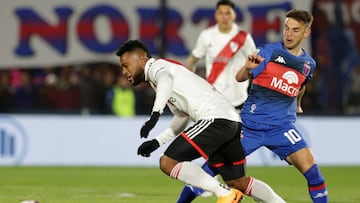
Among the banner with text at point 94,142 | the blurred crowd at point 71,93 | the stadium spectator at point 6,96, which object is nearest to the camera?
→ the banner with text at point 94,142

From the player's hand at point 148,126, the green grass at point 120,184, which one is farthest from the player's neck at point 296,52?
the green grass at point 120,184

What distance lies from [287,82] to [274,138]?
516mm

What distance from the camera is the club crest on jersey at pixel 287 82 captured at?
31.9 feet

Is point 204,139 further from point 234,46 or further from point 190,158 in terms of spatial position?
point 234,46

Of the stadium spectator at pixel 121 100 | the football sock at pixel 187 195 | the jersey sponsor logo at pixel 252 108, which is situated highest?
the jersey sponsor logo at pixel 252 108

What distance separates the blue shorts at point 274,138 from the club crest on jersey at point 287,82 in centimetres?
32

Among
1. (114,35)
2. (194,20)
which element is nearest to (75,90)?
(114,35)

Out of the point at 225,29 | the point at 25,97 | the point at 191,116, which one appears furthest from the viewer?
the point at 25,97

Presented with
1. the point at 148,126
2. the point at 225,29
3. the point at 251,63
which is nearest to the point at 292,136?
the point at 251,63

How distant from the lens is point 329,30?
778 inches

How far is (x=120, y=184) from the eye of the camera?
14.4 m

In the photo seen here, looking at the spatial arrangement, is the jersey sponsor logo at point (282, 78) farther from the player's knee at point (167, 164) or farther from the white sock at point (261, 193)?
the player's knee at point (167, 164)

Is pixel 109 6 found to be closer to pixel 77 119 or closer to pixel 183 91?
pixel 77 119

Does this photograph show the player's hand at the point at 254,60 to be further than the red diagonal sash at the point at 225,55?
No
